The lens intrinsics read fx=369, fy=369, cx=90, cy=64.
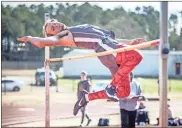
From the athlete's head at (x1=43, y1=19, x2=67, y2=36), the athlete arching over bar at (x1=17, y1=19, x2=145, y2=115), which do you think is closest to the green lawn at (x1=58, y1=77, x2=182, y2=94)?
the athlete arching over bar at (x1=17, y1=19, x2=145, y2=115)

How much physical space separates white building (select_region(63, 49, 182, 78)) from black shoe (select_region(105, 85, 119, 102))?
123mm

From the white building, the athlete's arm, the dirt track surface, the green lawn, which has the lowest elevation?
the dirt track surface

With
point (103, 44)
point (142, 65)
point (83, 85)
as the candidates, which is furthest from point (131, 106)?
point (103, 44)

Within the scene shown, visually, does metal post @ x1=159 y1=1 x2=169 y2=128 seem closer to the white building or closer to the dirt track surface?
the white building

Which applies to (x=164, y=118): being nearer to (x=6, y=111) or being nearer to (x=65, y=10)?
(x=65, y=10)

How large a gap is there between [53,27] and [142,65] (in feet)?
2.95

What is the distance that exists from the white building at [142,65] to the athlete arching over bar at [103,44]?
0.07m

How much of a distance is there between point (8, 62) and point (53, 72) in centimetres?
48

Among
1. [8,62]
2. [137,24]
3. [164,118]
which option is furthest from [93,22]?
[164,118]

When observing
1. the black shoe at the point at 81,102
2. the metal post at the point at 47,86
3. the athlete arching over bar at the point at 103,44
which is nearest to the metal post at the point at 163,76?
the athlete arching over bar at the point at 103,44

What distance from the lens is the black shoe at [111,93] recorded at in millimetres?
3395

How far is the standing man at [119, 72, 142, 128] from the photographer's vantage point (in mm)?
3391

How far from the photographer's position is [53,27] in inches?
135

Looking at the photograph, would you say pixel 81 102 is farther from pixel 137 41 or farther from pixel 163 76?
pixel 163 76
